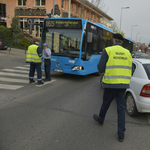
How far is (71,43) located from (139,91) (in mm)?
4930

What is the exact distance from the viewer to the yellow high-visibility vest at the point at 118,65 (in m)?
3.23

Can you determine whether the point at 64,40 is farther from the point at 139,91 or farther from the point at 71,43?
the point at 139,91

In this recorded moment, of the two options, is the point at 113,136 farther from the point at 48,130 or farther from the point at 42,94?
the point at 42,94

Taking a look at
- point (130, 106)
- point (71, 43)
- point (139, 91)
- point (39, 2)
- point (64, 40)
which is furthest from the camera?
point (39, 2)

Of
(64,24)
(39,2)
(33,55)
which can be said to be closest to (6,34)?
(39,2)

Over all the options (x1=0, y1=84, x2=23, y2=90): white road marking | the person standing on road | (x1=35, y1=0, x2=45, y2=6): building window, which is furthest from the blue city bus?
(x1=35, y1=0, x2=45, y2=6): building window

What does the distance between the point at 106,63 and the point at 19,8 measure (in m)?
31.2

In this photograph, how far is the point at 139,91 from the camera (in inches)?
166

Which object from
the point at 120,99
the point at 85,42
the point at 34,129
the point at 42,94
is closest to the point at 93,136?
the point at 120,99

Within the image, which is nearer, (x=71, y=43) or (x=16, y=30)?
(x=71, y=43)

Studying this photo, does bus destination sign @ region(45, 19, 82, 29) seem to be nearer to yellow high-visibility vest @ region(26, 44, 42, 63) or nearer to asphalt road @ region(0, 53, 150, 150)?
yellow high-visibility vest @ region(26, 44, 42, 63)

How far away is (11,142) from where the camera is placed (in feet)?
10.2

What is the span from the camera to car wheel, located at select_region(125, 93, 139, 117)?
4.41 metres

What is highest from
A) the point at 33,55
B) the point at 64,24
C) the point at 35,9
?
the point at 35,9
